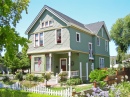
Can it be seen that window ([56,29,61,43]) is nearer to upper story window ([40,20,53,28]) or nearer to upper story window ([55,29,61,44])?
upper story window ([55,29,61,44])

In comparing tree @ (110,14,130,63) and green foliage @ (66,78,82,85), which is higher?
tree @ (110,14,130,63)

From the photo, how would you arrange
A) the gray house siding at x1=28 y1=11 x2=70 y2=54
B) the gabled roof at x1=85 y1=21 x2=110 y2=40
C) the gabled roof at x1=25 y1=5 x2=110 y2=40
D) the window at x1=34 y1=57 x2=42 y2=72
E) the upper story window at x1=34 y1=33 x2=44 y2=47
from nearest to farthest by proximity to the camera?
the gray house siding at x1=28 y1=11 x2=70 y2=54, the gabled roof at x1=25 y1=5 x2=110 y2=40, the window at x1=34 y1=57 x2=42 y2=72, the upper story window at x1=34 y1=33 x2=44 y2=47, the gabled roof at x1=85 y1=21 x2=110 y2=40

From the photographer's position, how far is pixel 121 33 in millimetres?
45656

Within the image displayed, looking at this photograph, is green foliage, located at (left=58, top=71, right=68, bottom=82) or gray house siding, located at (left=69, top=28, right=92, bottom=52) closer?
green foliage, located at (left=58, top=71, right=68, bottom=82)

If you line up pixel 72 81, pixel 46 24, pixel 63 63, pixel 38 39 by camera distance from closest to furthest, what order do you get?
pixel 72 81 < pixel 46 24 < pixel 63 63 < pixel 38 39

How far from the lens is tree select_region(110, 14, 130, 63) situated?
4434 centimetres

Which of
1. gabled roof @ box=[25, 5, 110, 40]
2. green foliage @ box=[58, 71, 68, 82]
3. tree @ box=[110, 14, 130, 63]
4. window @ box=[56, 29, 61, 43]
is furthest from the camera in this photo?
tree @ box=[110, 14, 130, 63]

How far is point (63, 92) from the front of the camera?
38.1 feet

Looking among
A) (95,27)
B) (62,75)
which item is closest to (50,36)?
(62,75)

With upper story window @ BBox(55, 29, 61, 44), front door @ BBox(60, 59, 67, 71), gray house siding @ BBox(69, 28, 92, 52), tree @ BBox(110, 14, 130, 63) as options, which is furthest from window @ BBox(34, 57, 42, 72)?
tree @ BBox(110, 14, 130, 63)

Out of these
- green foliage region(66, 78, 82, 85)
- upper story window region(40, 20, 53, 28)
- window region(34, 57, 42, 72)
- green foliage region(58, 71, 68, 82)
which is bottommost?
green foliage region(66, 78, 82, 85)

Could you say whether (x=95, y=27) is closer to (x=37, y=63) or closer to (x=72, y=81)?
(x=37, y=63)

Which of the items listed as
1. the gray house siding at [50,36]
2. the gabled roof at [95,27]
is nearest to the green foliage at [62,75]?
the gray house siding at [50,36]

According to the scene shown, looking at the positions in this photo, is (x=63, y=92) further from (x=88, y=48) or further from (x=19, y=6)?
(x=88, y=48)
